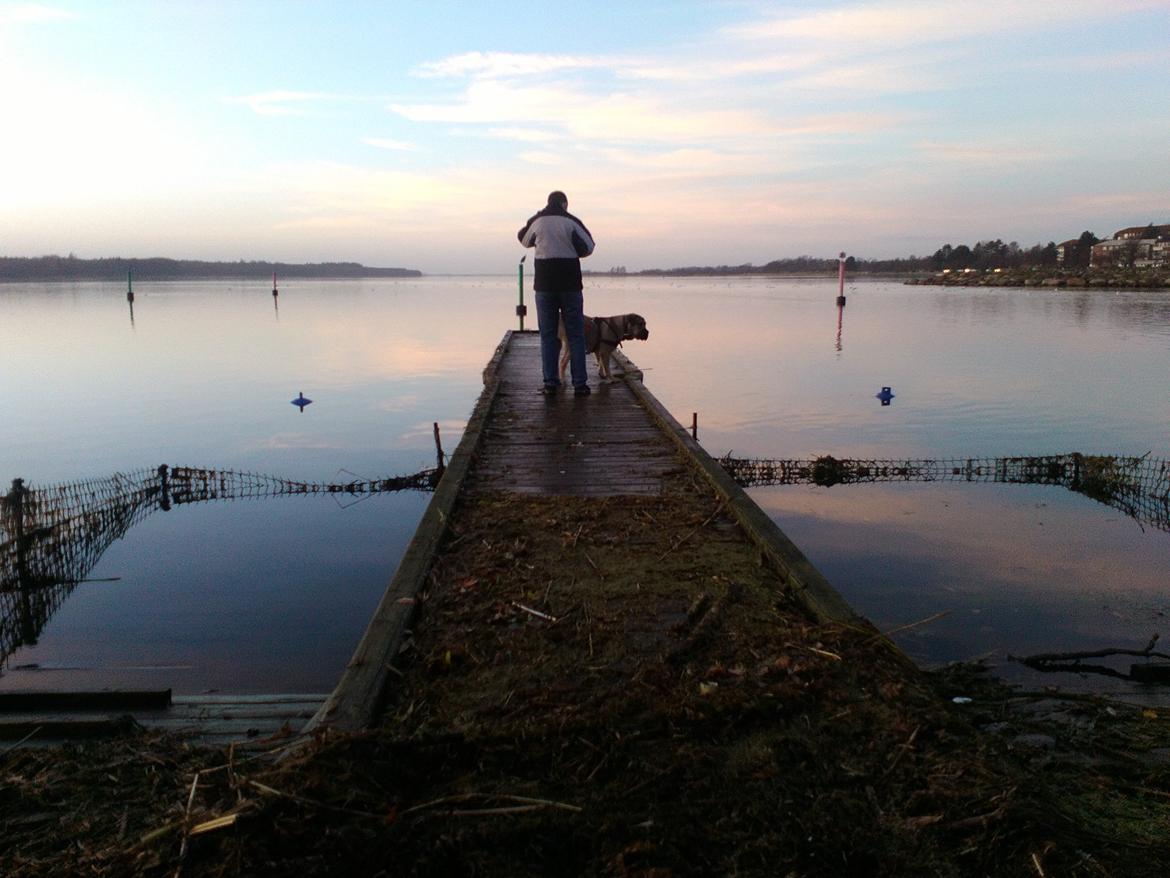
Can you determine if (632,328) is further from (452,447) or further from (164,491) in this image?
(164,491)

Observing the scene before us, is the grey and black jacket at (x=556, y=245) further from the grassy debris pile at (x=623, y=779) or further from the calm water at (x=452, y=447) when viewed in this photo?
the grassy debris pile at (x=623, y=779)

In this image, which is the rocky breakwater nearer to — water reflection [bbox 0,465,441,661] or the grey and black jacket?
the grey and black jacket

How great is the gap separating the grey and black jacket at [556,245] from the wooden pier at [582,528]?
5.09ft

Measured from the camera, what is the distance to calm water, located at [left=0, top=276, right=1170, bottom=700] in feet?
25.9

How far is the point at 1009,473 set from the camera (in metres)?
14.1

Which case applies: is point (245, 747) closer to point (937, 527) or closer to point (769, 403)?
point (937, 527)

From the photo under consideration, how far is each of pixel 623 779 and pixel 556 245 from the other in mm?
7602

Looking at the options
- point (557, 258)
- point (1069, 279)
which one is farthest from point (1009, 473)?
point (1069, 279)

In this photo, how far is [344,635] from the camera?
7867 mm

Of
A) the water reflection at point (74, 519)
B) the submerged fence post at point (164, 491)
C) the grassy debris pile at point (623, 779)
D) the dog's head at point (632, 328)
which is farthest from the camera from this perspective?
the submerged fence post at point (164, 491)

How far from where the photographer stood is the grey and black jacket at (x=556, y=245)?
30.8 feet

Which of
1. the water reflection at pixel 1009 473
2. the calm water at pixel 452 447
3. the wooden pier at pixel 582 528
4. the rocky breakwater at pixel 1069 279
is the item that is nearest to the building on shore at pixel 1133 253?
the rocky breakwater at pixel 1069 279

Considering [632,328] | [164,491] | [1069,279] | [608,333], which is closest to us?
[608,333]

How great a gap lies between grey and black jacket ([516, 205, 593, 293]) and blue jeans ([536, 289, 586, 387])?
0.51 ft
